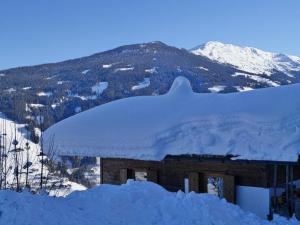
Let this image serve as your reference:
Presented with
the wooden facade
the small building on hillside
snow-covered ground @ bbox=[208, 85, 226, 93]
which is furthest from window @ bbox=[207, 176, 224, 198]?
snow-covered ground @ bbox=[208, 85, 226, 93]

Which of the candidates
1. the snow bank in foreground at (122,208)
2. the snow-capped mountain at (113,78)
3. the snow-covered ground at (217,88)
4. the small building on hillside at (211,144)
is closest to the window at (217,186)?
the small building on hillside at (211,144)

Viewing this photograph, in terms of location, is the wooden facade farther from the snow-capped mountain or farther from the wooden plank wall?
the snow-capped mountain

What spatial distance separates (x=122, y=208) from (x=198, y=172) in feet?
18.1

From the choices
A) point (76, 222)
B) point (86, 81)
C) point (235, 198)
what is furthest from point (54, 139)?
point (86, 81)

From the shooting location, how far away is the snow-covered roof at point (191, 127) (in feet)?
39.3

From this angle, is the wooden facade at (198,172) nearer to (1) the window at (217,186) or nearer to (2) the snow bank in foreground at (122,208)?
(1) the window at (217,186)

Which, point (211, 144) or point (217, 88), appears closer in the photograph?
point (211, 144)

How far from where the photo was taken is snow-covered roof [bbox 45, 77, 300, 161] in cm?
1199

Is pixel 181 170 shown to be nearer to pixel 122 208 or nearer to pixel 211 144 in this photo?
pixel 211 144

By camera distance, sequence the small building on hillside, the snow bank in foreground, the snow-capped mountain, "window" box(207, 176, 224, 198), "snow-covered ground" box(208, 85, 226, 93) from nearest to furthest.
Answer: the snow bank in foreground, the small building on hillside, "window" box(207, 176, 224, 198), the snow-capped mountain, "snow-covered ground" box(208, 85, 226, 93)

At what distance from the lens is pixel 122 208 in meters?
8.52

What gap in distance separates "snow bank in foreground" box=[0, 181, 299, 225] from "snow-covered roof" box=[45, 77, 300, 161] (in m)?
2.63

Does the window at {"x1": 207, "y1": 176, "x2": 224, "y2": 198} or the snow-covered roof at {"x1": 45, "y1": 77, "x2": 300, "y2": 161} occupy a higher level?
the snow-covered roof at {"x1": 45, "y1": 77, "x2": 300, "y2": 161}

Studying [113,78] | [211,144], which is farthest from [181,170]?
[113,78]
